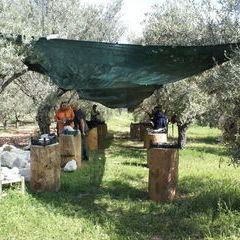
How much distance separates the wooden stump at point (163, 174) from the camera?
626 centimetres

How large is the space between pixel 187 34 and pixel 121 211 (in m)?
4.86

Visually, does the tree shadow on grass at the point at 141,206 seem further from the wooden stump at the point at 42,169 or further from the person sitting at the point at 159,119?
the person sitting at the point at 159,119

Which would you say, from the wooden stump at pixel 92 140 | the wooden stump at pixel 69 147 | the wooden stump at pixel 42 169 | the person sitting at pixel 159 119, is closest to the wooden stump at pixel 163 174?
the wooden stump at pixel 42 169

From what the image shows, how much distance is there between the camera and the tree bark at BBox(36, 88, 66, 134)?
11633 millimetres

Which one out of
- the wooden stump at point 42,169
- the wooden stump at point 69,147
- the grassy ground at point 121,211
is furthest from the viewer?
the wooden stump at point 69,147

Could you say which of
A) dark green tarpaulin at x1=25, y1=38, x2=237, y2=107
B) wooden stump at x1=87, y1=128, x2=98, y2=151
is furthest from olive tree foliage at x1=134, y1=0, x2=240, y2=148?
wooden stump at x1=87, y1=128, x2=98, y2=151

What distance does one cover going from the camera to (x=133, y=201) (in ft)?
20.5

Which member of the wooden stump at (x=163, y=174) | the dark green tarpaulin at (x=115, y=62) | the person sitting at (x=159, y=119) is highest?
the dark green tarpaulin at (x=115, y=62)

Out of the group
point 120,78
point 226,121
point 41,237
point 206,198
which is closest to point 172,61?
point 120,78

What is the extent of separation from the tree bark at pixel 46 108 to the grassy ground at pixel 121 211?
410cm

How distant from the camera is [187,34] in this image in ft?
28.1

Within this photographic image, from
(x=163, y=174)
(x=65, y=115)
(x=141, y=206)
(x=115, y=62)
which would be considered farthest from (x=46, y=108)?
(x=141, y=206)

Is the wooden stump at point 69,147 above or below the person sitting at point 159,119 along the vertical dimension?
below

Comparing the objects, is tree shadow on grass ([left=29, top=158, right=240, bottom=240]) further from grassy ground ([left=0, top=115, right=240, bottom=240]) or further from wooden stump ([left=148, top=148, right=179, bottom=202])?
wooden stump ([left=148, top=148, right=179, bottom=202])
